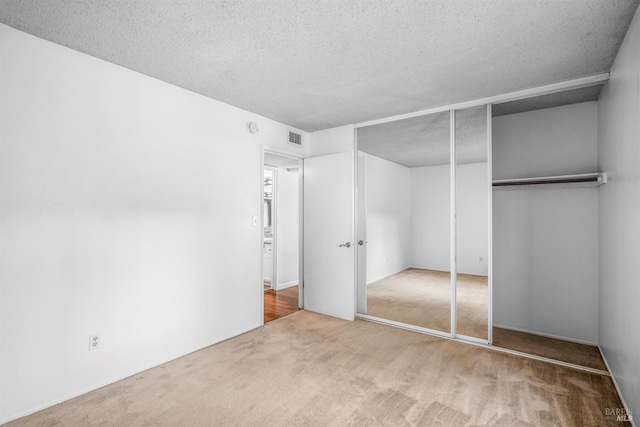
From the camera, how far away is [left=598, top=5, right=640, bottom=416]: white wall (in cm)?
188

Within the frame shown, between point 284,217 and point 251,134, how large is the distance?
219 cm

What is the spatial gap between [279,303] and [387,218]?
298 centimetres

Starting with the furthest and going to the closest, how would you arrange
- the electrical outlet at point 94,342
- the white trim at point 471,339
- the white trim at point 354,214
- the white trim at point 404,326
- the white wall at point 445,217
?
the white wall at point 445,217
the white trim at point 354,214
the white trim at point 404,326
the white trim at point 471,339
the electrical outlet at point 94,342

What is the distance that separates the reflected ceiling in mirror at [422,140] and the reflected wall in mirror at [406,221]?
0.01m

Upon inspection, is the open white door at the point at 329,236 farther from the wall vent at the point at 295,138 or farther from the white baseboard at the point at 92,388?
the white baseboard at the point at 92,388

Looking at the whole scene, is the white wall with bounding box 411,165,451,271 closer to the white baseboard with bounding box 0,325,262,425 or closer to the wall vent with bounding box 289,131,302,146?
the wall vent with bounding box 289,131,302,146

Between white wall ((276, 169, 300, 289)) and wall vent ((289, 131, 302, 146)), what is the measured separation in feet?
4.27

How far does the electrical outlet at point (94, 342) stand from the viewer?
2.40 meters

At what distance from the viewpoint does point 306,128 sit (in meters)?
4.39

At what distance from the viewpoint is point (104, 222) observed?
8.16 feet

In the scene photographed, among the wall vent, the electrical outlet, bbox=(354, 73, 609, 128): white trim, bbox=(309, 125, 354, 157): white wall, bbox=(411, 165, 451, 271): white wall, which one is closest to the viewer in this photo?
the electrical outlet

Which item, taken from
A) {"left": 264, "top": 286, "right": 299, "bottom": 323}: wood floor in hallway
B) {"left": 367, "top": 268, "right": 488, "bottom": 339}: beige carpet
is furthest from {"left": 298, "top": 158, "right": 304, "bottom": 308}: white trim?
{"left": 367, "top": 268, "right": 488, "bottom": 339}: beige carpet

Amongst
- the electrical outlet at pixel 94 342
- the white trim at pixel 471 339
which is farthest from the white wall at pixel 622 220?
the electrical outlet at pixel 94 342

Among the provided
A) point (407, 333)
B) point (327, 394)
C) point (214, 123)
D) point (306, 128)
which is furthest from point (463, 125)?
point (327, 394)
